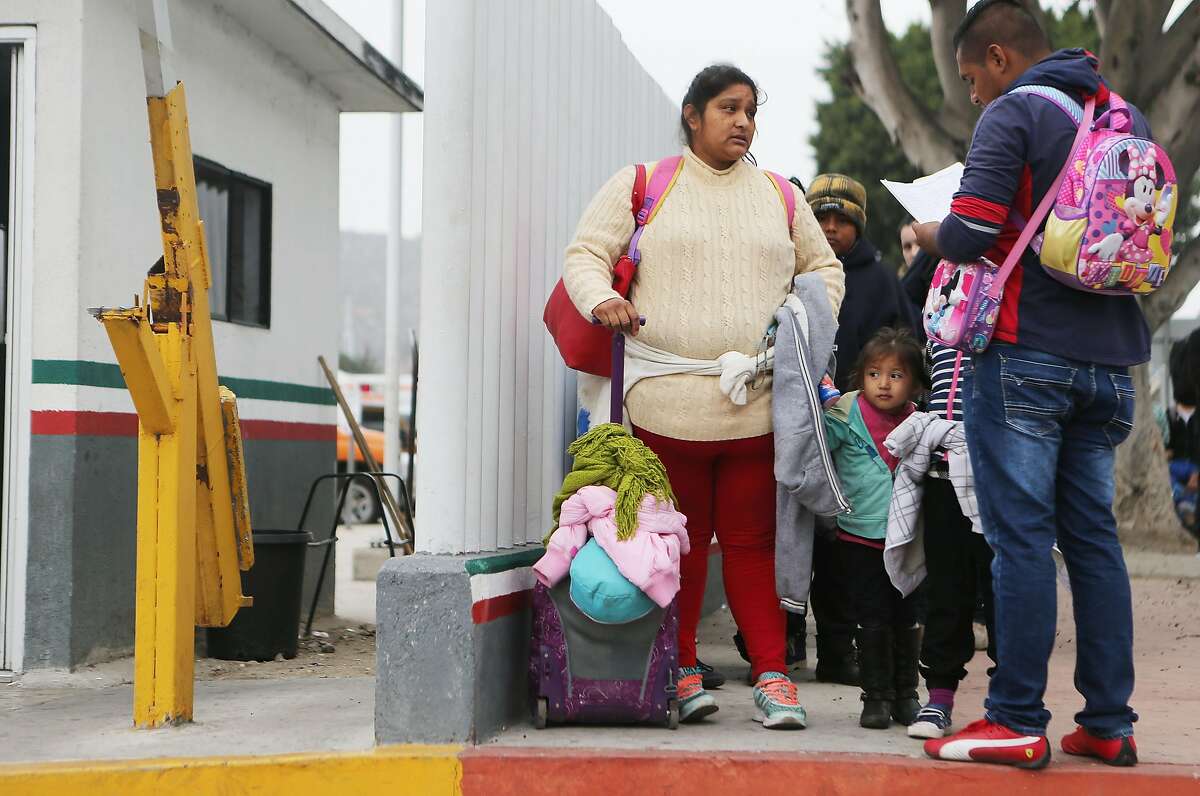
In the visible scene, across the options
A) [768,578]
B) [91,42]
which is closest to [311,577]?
[91,42]

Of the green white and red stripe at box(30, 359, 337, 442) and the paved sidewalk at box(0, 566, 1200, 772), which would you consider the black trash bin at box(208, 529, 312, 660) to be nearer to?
the paved sidewalk at box(0, 566, 1200, 772)

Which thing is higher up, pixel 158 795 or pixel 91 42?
pixel 91 42

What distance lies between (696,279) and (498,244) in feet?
2.10

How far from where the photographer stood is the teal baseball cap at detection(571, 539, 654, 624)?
4.05 m

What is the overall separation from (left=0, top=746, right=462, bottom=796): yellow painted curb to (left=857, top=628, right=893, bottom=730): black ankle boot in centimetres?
133

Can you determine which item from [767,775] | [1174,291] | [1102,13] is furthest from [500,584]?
[1174,291]

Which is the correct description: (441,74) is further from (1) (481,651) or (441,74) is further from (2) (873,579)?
(2) (873,579)

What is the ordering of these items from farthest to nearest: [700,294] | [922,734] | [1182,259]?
1. [1182,259]
2. [700,294]
3. [922,734]

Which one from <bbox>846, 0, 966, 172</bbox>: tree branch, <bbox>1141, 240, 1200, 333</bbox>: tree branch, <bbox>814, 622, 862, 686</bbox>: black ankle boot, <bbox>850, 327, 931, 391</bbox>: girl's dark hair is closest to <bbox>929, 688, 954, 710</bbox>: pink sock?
<bbox>850, 327, 931, 391</bbox>: girl's dark hair

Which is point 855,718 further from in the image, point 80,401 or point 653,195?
point 80,401

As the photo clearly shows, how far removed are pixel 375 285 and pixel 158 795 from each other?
149165mm

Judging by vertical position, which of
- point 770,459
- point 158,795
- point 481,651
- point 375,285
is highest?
point 375,285

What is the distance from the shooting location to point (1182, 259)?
1395cm

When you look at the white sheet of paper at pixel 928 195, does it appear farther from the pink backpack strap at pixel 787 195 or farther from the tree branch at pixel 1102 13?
the tree branch at pixel 1102 13
